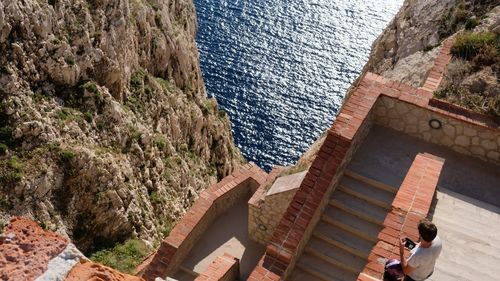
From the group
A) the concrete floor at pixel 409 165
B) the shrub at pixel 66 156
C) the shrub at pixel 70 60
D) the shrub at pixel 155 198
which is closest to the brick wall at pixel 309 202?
the concrete floor at pixel 409 165

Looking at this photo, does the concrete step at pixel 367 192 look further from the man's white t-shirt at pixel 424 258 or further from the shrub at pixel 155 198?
the shrub at pixel 155 198

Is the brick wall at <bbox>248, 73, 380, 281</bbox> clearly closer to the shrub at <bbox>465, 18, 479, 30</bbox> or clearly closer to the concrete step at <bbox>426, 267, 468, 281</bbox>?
the concrete step at <bbox>426, 267, 468, 281</bbox>

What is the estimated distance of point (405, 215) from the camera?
9.52m

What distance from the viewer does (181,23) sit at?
43.1 metres

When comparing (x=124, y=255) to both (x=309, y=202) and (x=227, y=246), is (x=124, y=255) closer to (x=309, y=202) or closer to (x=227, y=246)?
(x=227, y=246)

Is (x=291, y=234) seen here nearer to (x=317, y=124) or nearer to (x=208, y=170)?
(x=208, y=170)

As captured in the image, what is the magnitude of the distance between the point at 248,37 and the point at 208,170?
33.5 meters

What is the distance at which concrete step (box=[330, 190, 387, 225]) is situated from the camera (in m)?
10.9

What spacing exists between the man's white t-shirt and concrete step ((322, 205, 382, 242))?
2.77 meters

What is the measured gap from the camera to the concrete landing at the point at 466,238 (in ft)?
29.2

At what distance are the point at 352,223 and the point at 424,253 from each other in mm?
3258

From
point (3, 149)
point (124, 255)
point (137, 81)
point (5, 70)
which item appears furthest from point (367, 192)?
point (137, 81)

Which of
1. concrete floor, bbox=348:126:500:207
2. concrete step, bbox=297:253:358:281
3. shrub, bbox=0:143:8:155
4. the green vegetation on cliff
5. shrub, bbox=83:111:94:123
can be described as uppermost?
the green vegetation on cliff

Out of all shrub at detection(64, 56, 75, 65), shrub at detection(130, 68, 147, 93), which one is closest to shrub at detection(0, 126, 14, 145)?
shrub at detection(64, 56, 75, 65)
